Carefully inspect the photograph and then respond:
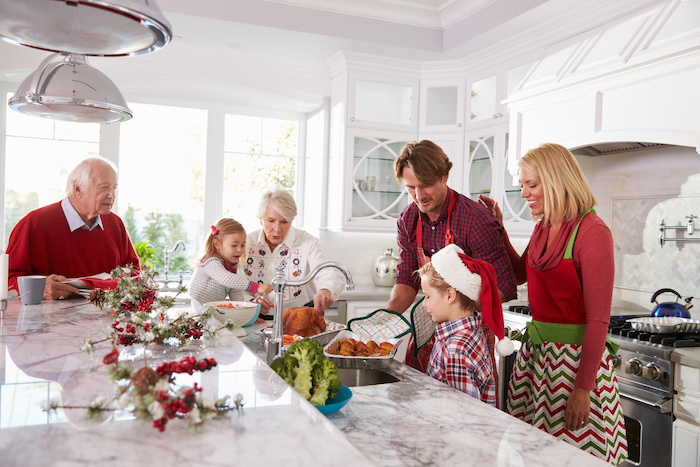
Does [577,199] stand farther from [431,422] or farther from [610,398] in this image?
[431,422]

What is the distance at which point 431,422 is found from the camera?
1177 mm

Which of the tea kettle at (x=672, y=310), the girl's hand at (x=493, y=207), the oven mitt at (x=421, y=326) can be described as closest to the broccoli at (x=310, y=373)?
the oven mitt at (x=421, y=326)

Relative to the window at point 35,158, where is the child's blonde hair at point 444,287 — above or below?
below

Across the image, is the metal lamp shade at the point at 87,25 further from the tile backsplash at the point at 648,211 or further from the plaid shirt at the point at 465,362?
the tile backsplash at the point at 648,211


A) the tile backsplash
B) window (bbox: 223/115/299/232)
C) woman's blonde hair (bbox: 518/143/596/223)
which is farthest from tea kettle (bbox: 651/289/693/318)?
window (bbox: 223/115/299/232)

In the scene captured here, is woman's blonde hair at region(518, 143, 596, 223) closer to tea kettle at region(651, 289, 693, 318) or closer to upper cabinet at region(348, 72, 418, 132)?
tea kettle at region(651, 289, 693, 318)

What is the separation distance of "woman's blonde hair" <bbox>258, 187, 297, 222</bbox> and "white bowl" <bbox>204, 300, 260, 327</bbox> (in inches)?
28.0

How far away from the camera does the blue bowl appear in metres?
1.17

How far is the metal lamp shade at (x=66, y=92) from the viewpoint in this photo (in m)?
2.18

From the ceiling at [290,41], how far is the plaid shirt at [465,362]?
2.36 meters

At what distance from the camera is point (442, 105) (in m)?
4.45

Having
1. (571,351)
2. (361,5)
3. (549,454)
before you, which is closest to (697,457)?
(571,351)

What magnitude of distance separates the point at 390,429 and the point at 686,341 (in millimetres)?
1840

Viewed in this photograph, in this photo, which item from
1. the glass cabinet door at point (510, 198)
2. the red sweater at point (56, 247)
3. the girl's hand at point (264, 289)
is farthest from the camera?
the glass cabinet door at point (510, 198)
